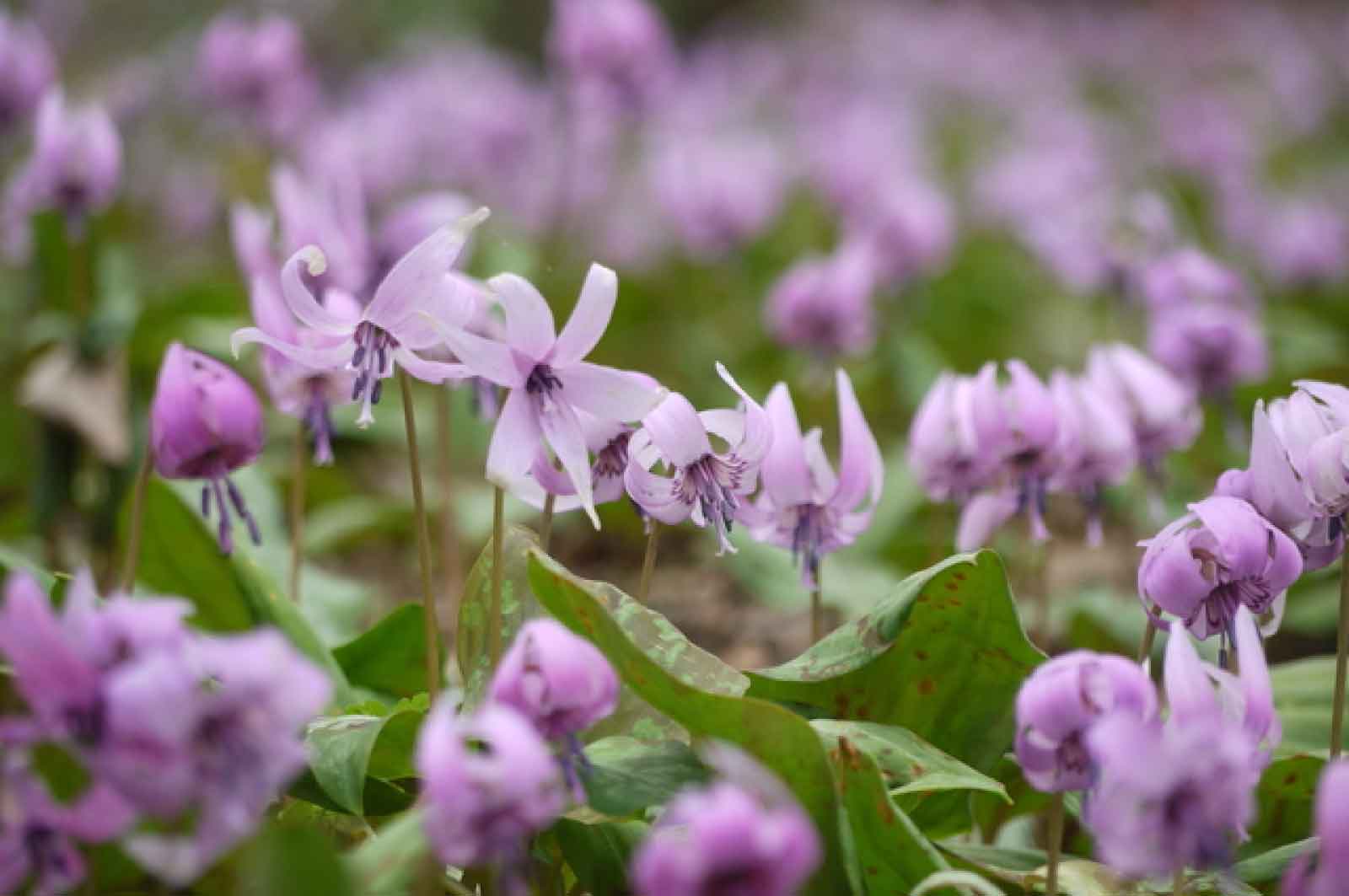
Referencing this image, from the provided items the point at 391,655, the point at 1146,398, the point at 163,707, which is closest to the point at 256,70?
the point at 391,655

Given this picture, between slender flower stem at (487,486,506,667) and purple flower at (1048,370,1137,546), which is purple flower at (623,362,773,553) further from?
purple flower at (1048,370,1137,546)

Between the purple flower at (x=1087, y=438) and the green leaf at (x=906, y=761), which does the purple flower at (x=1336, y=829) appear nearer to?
the green leaf at (x=906, y=761)

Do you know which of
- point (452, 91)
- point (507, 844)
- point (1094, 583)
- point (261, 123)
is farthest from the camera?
point (452, 91)

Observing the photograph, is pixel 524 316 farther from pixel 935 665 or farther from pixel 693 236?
pixel 693 236

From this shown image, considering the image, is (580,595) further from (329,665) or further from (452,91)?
(452,91)

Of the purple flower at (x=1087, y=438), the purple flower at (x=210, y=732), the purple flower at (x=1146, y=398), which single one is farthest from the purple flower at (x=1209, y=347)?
the purple flower at (x=210, y=732)

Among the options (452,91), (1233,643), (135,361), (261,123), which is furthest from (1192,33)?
(1233,643)
